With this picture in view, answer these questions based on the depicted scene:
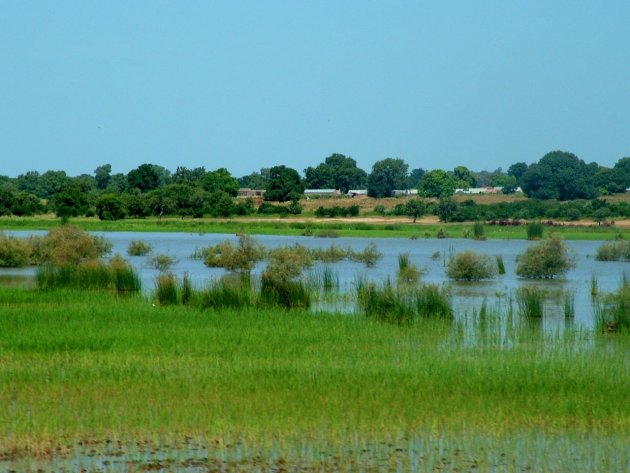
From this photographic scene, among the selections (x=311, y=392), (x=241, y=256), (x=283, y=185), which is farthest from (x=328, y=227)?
(x=311, y=392)

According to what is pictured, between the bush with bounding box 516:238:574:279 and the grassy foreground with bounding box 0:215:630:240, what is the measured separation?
33.3m

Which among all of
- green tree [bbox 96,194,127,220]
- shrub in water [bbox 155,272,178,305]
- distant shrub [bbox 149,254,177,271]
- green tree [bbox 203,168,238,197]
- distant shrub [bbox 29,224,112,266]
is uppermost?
green tree [bbox 203,168,238,197]

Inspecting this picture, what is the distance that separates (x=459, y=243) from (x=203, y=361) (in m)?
53.5

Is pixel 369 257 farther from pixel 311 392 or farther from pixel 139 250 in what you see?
pixel 311 392

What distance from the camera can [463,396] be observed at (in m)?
14.3

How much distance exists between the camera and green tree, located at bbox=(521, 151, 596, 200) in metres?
120

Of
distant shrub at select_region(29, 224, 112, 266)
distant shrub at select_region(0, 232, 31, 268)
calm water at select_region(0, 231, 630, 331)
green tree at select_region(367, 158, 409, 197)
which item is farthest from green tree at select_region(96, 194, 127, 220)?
Result: distant shrub at select_region(29, 224, 112, 266)

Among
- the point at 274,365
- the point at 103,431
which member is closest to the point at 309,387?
the point at 274,365

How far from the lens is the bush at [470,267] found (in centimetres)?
3728

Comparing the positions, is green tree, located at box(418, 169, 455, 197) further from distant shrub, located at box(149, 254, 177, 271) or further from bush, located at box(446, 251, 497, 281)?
bush, located at box(446, 251, 497, 281)

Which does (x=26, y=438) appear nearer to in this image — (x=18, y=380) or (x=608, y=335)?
(x=18, y=380)

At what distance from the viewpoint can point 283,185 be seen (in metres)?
118

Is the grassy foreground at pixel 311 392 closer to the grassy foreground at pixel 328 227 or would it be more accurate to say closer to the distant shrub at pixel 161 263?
the distant shrub at pixel 161 263

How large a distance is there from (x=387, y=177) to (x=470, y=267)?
345 ft
